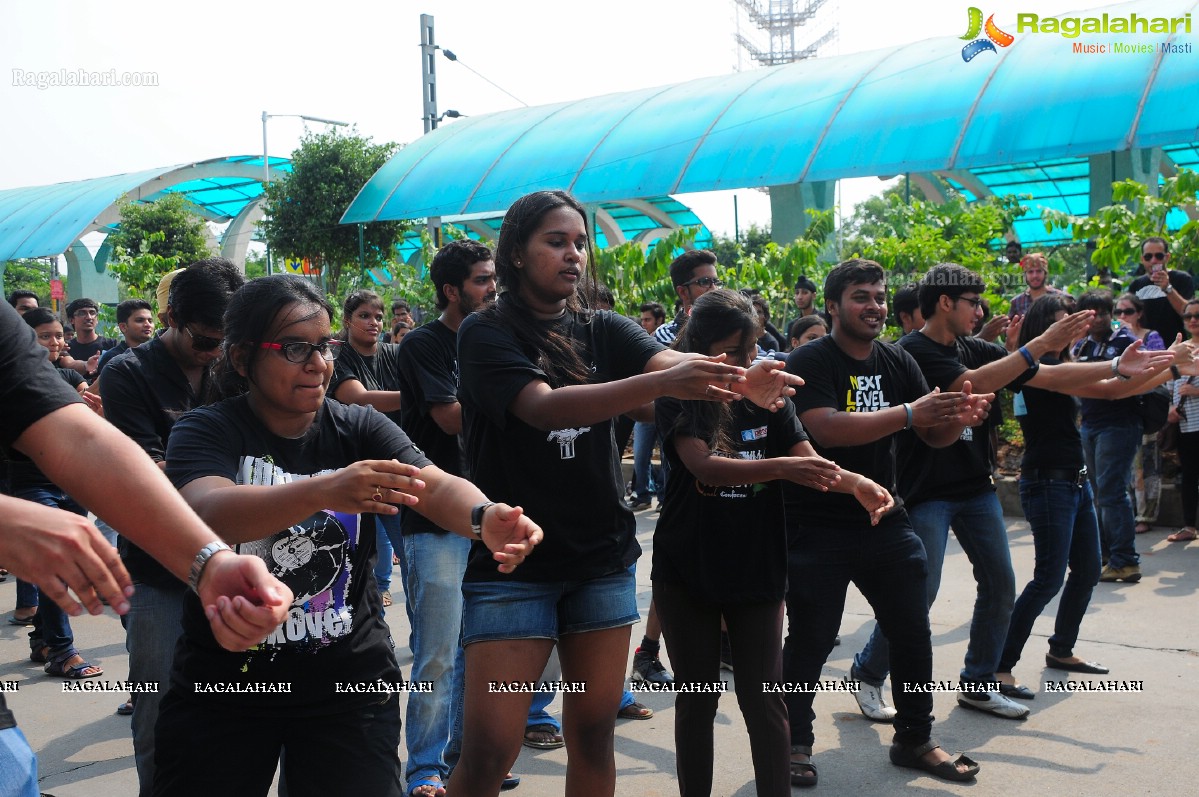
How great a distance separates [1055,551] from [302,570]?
3.98m

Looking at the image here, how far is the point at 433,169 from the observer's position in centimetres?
2303

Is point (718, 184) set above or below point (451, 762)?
above

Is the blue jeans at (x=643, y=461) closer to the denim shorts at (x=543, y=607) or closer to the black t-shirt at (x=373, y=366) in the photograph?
the black t-shirt at (x=373, y=366)

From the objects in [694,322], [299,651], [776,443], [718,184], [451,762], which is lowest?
[451,762]

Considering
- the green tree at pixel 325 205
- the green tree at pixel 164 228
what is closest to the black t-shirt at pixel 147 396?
the green tree at pixel 325 205

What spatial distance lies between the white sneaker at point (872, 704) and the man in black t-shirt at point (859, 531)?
60 centimetres

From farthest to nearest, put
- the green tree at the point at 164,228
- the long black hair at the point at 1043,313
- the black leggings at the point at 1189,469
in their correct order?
the green tree at the point at 164,228
the black leggings at the point at 1189,469
the long black hair at the point at 1043,313

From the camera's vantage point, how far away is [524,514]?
129 inches

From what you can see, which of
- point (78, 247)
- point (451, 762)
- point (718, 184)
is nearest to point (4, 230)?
point (78, 247)

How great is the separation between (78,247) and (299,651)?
43567 mm

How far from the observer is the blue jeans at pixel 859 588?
4.42 meters

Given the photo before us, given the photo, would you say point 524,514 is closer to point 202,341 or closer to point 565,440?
point 565,440

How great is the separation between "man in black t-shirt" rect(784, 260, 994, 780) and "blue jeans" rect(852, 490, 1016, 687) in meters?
0.63

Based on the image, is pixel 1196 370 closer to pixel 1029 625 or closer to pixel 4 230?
pixel 1029 625
